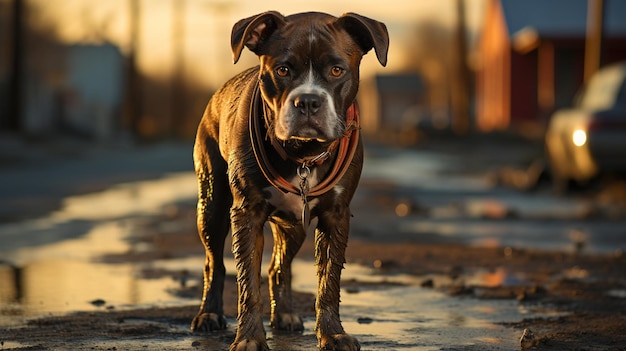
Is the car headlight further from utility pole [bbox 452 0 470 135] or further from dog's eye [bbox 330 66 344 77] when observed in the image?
utility pole [bbox 452 0 470 135]

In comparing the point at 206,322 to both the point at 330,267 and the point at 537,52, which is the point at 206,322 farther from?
the point at 537,52

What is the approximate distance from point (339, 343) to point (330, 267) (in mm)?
461

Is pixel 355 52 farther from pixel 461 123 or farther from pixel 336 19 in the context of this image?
pixel 461 123

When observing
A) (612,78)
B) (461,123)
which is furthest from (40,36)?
(612,78)

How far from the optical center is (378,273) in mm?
10031

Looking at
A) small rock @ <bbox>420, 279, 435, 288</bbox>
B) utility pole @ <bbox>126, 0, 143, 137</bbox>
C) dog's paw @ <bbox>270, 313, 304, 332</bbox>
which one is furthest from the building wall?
dog's paw @ <bbox>270, 313, 304, 332</bbox>

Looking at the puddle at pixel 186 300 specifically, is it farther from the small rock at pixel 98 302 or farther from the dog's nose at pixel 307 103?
the dog's nose at pixel 307 103

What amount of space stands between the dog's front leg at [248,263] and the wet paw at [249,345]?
0.04 m

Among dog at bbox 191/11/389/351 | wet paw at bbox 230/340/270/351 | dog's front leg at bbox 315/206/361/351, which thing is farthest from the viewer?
dog's front leg at bbox 315/206/361/351

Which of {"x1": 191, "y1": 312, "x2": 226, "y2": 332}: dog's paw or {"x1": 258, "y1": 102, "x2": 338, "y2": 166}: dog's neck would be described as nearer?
{"x1": 258, "y1": 102, "x2": 338, "y2": 166}: dog's neck

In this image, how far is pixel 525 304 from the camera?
8.36 meters

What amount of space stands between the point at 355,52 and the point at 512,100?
152ft

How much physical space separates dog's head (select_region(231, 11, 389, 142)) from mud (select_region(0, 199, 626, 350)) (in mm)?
1252

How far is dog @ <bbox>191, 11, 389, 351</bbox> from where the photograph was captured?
6.27 metres
